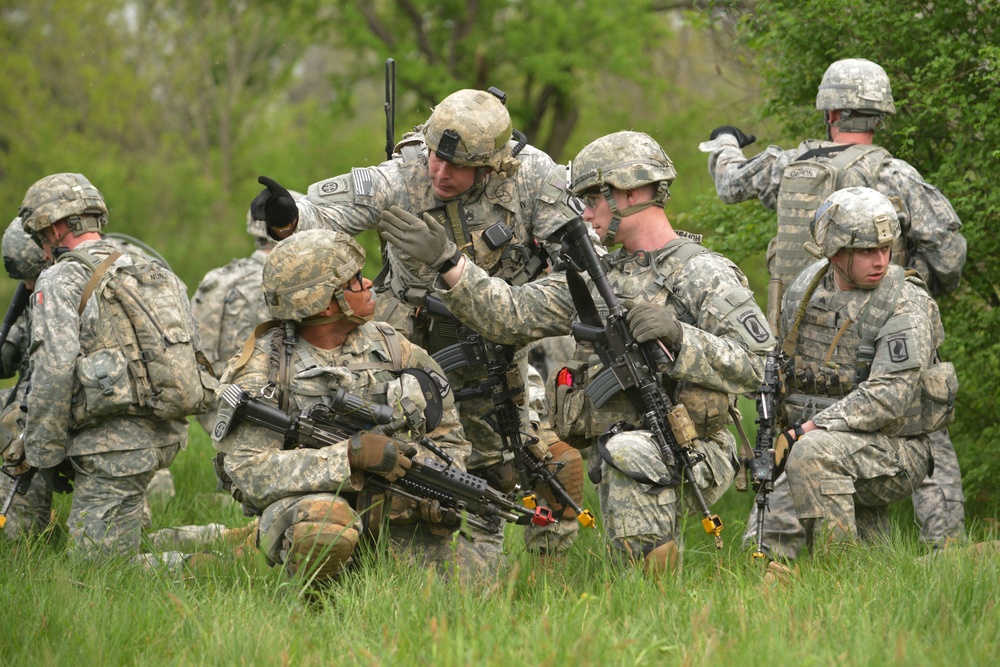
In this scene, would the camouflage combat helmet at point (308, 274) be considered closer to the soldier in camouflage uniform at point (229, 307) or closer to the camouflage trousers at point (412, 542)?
the camouflage trousers at point (412, 542)

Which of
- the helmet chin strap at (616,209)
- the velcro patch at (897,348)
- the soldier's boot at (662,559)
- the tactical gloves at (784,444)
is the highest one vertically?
the helmet chin strap at (616,209)

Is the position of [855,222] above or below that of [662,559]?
above

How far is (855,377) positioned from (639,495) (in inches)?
59.2

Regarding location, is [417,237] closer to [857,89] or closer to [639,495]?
[639,495]

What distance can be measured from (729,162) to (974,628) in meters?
3.62

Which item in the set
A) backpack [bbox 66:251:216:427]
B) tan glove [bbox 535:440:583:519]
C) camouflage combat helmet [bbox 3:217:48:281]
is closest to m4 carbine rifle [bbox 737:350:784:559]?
tan glove [bbox 535:440:583:519]

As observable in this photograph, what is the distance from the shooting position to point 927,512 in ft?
20.6

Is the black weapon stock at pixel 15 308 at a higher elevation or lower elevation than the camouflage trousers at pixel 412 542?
higher

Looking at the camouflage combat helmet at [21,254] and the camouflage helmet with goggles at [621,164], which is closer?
the camouflage helmet with goggles at [621,164]

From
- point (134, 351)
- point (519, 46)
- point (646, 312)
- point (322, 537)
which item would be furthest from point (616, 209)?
point (519, 46)

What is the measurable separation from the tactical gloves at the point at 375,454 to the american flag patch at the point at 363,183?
1.51m

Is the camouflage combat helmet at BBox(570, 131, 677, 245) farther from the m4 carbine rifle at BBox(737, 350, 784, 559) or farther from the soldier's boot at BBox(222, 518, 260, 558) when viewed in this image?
the soldier's boot at BBox(222, 518, 260, 558)

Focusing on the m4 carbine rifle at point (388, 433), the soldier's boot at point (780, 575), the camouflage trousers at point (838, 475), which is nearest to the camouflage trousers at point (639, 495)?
the m4 carbine rifle at point (388, 433)

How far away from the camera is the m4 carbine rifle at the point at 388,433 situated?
15.2ft
